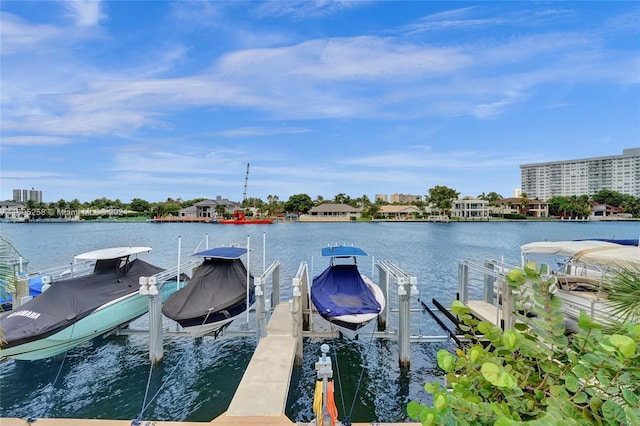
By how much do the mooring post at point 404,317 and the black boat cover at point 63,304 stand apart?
8.78m

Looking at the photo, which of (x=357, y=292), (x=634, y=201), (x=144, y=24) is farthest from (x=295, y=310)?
(x=634, y=201)

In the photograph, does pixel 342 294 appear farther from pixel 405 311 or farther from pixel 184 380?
pixel 184 380

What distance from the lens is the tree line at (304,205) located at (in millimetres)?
103938

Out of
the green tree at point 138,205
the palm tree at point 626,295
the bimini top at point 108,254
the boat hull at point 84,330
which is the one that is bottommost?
the boat hull at point 84,330

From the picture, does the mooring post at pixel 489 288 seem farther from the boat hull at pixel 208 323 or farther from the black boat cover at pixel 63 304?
the black boat cover at pixel 63 304

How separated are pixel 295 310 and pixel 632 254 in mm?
8879

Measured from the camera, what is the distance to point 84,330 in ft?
28.9

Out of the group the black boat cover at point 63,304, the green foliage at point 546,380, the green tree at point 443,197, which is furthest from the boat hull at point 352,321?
the green tree at point 443,197

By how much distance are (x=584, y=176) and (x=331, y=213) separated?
145 metres

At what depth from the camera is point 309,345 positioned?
11.8m

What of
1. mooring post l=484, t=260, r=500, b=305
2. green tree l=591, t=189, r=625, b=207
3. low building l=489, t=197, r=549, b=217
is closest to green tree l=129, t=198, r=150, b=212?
low building l=489, t=197, r=549, b=217

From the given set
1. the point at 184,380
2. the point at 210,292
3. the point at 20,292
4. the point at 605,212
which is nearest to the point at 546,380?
the point at 210,292

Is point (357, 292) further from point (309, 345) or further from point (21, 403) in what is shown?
point (21, 403)

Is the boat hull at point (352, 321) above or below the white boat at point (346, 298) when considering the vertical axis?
below
